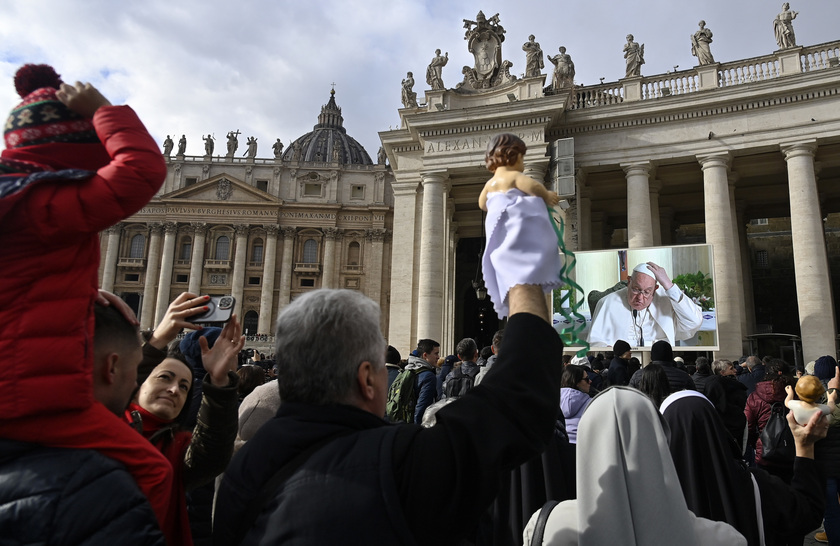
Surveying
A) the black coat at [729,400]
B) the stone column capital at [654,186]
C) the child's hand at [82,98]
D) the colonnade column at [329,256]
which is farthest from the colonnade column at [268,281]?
the child's hand at [82,98]

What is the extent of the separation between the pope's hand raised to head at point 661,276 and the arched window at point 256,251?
40262mm

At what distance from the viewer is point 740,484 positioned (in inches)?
106

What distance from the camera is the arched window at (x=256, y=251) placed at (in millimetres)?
50344

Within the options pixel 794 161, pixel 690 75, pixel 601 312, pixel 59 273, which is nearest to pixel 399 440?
pixel 59 273

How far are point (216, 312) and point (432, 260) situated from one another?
17277 millimetres

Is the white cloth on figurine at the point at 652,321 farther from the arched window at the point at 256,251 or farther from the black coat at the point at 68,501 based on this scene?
the arched window at the point at 256,251

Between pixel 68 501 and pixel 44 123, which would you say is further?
pixel 44 123

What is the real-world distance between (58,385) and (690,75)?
21.5 metres

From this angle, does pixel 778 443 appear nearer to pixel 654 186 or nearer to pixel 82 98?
pixel 82 98

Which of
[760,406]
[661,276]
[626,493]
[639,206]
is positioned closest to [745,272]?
[639,206]

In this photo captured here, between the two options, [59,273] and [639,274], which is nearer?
[59,273]

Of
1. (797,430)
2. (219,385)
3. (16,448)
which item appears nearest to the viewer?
(16,448)

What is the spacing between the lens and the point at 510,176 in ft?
6.64

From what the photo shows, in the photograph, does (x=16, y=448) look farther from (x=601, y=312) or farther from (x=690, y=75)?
(x=690, y=75)
